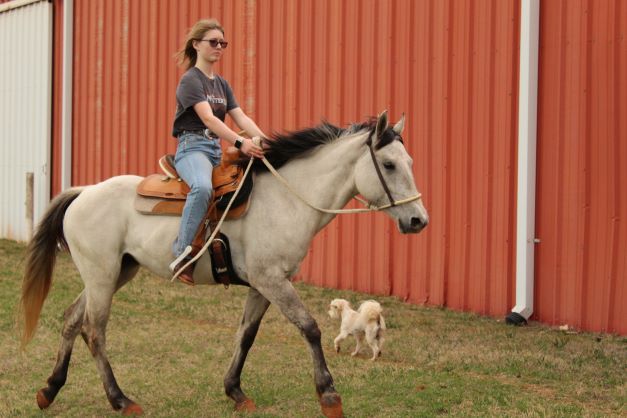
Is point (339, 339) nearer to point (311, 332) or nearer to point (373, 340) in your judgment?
point (373, 340)

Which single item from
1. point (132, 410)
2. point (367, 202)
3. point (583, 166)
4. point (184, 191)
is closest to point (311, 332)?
point (367, 202)

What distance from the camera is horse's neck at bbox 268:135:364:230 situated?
6211 millimetres

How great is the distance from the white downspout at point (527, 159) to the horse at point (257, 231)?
3.86 m

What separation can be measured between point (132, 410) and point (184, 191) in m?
1.65

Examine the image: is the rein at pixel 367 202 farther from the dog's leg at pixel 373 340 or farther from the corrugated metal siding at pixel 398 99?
the corrugated metal siding at pixel 398 99

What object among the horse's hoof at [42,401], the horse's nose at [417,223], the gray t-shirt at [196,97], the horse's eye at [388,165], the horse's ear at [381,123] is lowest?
the horse's hoof at [42,401]

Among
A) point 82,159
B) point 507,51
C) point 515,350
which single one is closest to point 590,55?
point 507,51

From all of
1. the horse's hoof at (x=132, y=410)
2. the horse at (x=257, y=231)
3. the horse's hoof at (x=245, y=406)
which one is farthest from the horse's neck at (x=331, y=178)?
the horse's hoof at (x=132, y=410)

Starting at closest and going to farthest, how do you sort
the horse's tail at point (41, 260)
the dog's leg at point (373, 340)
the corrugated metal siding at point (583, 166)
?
1. the horse's tail at point (41, 260)
2. the dog's leg at point (373, 340)
3. the corrugated metal siding at point (583, 166)

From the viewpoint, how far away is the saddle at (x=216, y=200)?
6.33 metres

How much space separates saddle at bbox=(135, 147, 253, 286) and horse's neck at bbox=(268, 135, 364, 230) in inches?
14.9

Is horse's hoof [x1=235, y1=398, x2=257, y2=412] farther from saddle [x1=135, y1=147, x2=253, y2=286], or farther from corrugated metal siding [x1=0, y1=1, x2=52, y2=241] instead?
corrugated metal siding [x1=0, y1=1, x2=52, y2=241]

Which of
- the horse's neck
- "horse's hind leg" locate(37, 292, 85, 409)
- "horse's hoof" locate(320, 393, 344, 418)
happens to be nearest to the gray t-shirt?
the horse's neck

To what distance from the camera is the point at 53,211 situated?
7.27m
